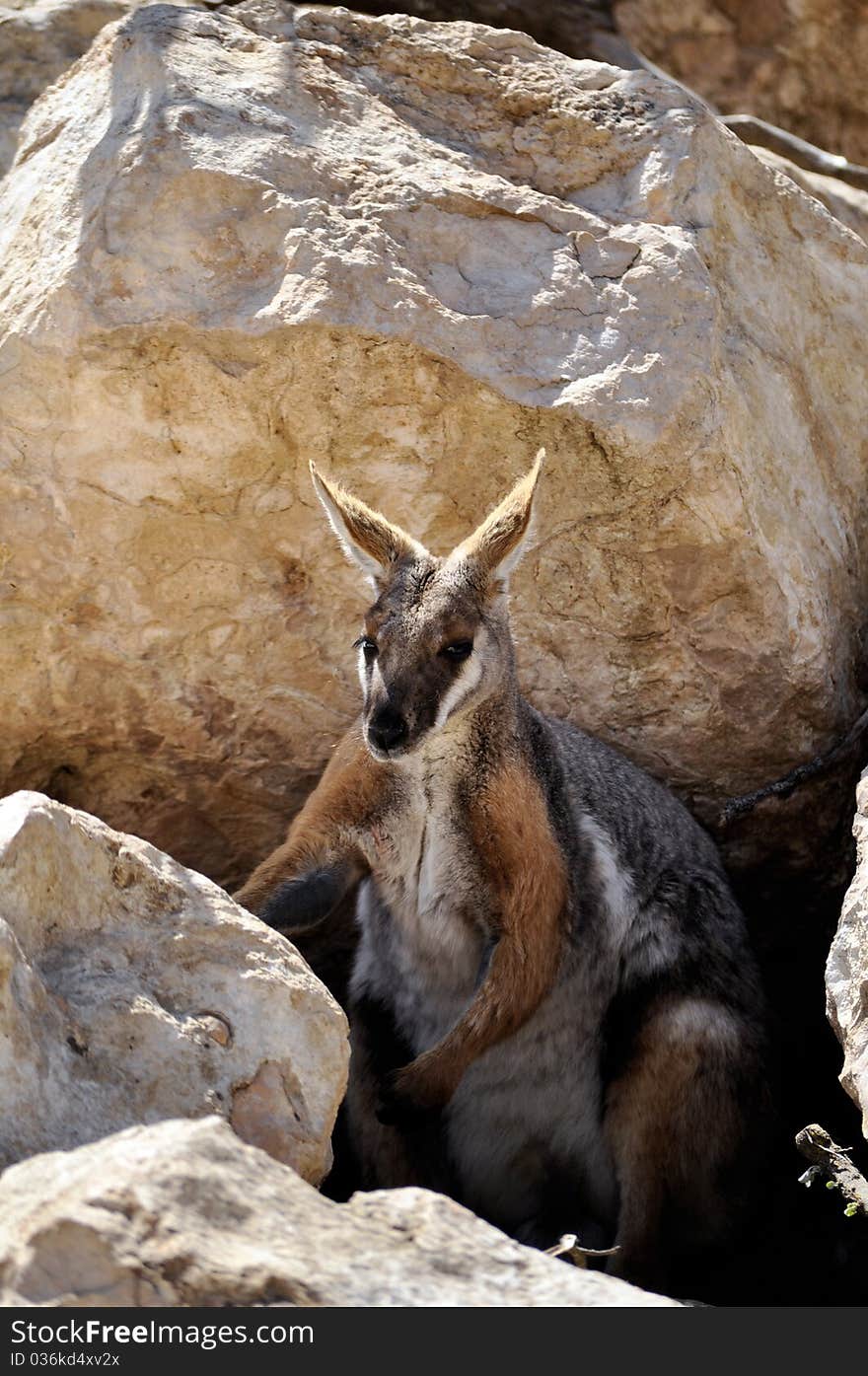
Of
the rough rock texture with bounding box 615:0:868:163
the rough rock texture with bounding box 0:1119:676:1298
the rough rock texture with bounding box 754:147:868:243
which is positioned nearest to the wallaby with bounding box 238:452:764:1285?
the rough rock texture with bounding box 0:1119:676:1298

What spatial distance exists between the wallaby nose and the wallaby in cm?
9

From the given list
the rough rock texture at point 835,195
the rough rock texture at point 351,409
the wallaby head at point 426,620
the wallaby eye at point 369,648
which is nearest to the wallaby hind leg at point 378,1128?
the rough rock texture at point 351,409

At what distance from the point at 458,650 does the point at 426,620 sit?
0.14 meters

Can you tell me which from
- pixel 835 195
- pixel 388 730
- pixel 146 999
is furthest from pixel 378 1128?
pixel 835 195

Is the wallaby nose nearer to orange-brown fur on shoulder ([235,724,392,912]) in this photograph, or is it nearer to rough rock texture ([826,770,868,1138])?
orange-brown fur on shoulder ([235,724,392,912])

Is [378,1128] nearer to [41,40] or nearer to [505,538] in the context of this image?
[505,538]

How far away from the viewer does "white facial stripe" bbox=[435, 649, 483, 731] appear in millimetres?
4754

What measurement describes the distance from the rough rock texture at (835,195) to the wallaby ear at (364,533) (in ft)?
11.3

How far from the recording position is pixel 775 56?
958 cm

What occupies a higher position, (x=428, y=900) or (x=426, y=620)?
(x=426, y=620)

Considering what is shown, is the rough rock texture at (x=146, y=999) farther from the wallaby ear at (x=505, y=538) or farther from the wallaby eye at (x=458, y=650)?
the wallaby ear at (x=505, y=538)

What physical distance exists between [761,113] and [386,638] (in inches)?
240

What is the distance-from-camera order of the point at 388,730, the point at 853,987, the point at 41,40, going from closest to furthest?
the point at 853,987, the point at 388,730, the point at 41,40
